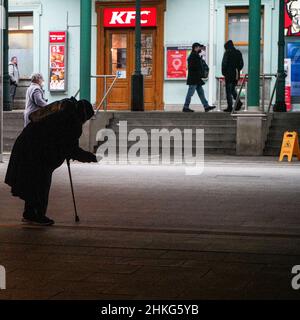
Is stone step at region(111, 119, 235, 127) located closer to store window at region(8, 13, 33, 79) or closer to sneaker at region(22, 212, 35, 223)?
store window at region(8, 13, 33, 79)

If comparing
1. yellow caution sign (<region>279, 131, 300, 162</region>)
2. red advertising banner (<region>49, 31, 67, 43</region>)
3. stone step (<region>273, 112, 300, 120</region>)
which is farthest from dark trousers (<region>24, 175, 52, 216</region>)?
red advertising banner (<region>49, 31, 67, 43</region>)

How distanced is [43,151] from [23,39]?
19.5m

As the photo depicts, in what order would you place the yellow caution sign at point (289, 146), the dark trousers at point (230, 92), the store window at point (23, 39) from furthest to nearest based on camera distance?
the store window at point (23, 39), the dark trousers at point (230, 92), the yellow caution sign at point (289, 146)

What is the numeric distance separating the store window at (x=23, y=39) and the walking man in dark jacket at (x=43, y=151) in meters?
19.1

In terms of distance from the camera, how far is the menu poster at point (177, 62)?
83.8ft

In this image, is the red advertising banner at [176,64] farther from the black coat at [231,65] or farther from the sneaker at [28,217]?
the sneaker at [28,217]

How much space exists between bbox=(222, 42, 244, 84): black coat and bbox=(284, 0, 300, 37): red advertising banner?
4.52m

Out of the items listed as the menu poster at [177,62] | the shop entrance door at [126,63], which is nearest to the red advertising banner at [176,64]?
the menu poster at [177,62]

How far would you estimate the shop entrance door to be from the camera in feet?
85.1

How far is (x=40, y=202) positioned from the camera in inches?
343

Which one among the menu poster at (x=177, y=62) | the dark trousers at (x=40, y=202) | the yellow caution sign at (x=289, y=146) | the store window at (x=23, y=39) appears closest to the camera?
the dark trousers at (x=40, y=202)

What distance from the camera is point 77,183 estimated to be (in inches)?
516

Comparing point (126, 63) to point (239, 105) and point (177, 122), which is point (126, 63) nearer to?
point (239, 105)
